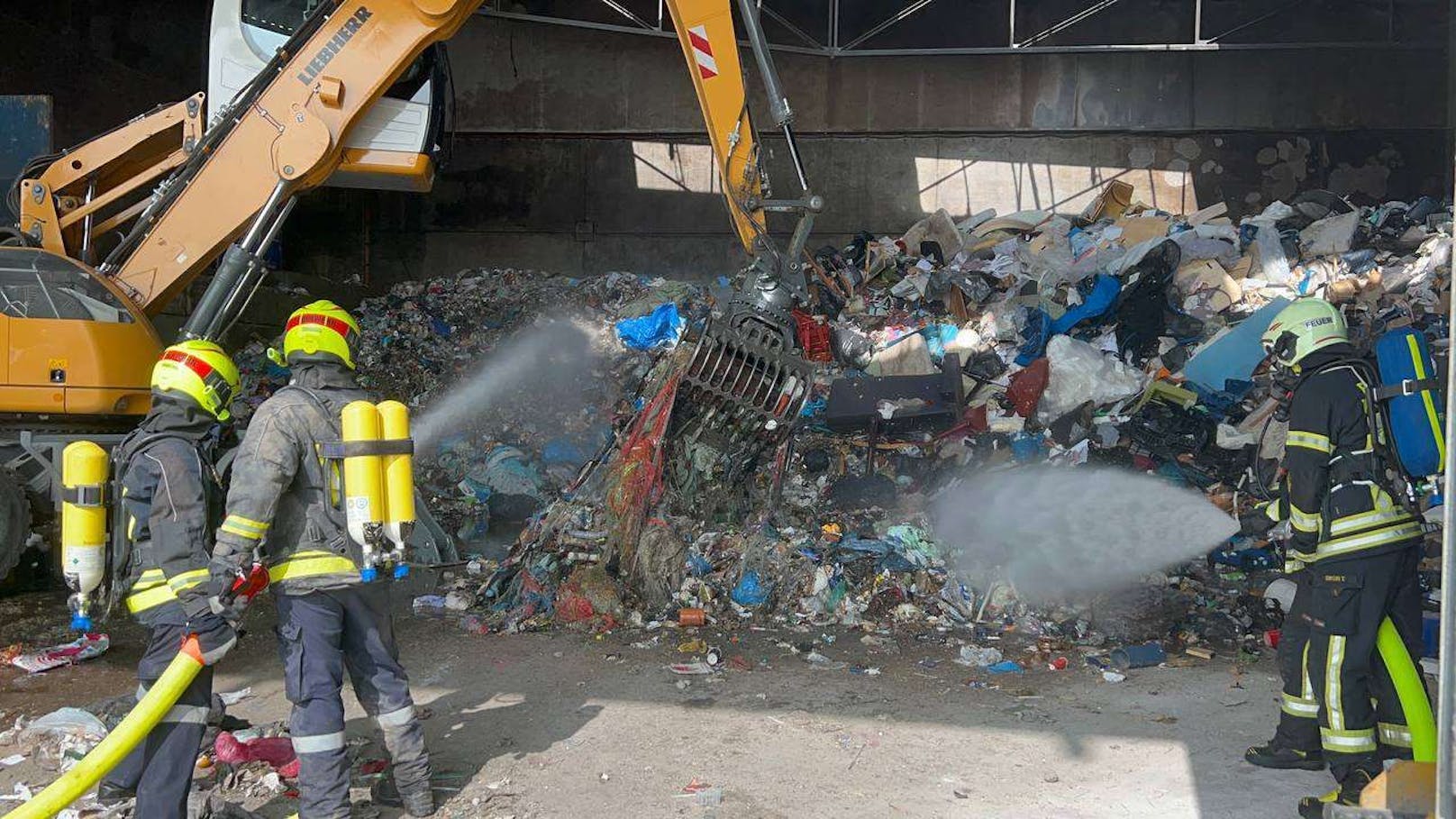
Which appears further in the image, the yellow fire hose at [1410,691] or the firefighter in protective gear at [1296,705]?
the firefighter in protective gear at [1296,705]

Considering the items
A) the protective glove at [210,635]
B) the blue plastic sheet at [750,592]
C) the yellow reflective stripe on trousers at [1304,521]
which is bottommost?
the blue plastic sheet at [750,592]

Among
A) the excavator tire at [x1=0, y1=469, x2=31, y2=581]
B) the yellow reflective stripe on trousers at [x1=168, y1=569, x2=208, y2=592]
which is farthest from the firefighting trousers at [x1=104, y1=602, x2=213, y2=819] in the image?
the excavator tire at [x1=0, y1=469, x2=31, y2=581]

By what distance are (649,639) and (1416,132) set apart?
449 inches

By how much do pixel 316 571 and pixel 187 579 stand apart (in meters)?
0.37

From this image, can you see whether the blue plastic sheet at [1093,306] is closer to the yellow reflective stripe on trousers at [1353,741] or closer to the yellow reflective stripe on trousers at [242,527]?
the yellow reflective stripe on trousers at [1353,741]

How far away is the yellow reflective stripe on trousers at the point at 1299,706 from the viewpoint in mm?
3887

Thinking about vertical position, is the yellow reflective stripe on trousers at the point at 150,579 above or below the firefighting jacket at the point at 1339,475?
below

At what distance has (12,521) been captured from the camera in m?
5.89

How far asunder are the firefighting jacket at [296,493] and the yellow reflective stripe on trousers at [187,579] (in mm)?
176

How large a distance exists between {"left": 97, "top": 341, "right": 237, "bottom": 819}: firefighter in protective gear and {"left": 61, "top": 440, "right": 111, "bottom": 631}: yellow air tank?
83mm

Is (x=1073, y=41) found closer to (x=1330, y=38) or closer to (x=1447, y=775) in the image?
(x=1330, y=38)

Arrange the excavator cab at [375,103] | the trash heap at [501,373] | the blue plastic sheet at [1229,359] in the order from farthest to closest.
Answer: the trash heap at [501,373], the blue plastic sheet at [1229,359], the excavator cab at [375,103]

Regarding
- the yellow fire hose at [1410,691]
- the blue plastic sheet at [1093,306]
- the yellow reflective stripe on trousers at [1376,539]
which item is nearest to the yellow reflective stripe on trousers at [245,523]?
the yellow reflective stripe on trousers at [1376,539]

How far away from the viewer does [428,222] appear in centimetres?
1370
